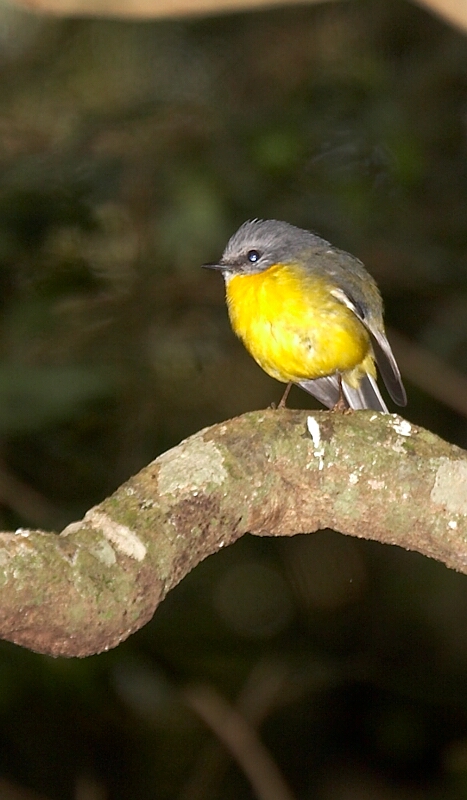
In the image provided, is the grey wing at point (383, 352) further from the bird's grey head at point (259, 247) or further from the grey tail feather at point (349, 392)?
the bird's grey head at point (259, 247)

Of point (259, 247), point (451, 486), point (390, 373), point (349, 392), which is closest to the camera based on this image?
point (451, 486)

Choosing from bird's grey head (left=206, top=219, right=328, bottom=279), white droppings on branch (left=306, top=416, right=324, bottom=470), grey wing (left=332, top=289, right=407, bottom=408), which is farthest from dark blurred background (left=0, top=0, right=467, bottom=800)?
white droppings on branch (left=306, top=416, right=324, bottom=470)

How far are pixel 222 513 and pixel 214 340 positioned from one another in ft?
13.3

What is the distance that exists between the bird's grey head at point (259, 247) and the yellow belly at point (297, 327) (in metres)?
0.22

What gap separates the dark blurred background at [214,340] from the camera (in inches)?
221

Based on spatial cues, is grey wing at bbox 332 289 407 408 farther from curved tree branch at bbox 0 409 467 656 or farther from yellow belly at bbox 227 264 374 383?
curved tree branch at bbox 0 409 467 656

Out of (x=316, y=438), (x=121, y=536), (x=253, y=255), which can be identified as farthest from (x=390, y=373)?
(x=121, y=536)

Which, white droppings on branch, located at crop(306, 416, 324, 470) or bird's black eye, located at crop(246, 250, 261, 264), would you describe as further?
bird's black eye, located at crop(246, 250, 261, 264)

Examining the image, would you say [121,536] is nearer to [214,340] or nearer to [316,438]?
[316,438]

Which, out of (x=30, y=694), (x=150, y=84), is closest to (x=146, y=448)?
(x=30, y=694)

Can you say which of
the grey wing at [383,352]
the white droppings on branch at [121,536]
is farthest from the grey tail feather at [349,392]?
the white droppings on branch at [121,536]

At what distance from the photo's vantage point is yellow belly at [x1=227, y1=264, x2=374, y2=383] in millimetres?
4160

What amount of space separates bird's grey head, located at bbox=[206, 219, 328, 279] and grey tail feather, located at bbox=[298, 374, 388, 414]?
1.66ft

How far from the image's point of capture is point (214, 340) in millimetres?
6668
